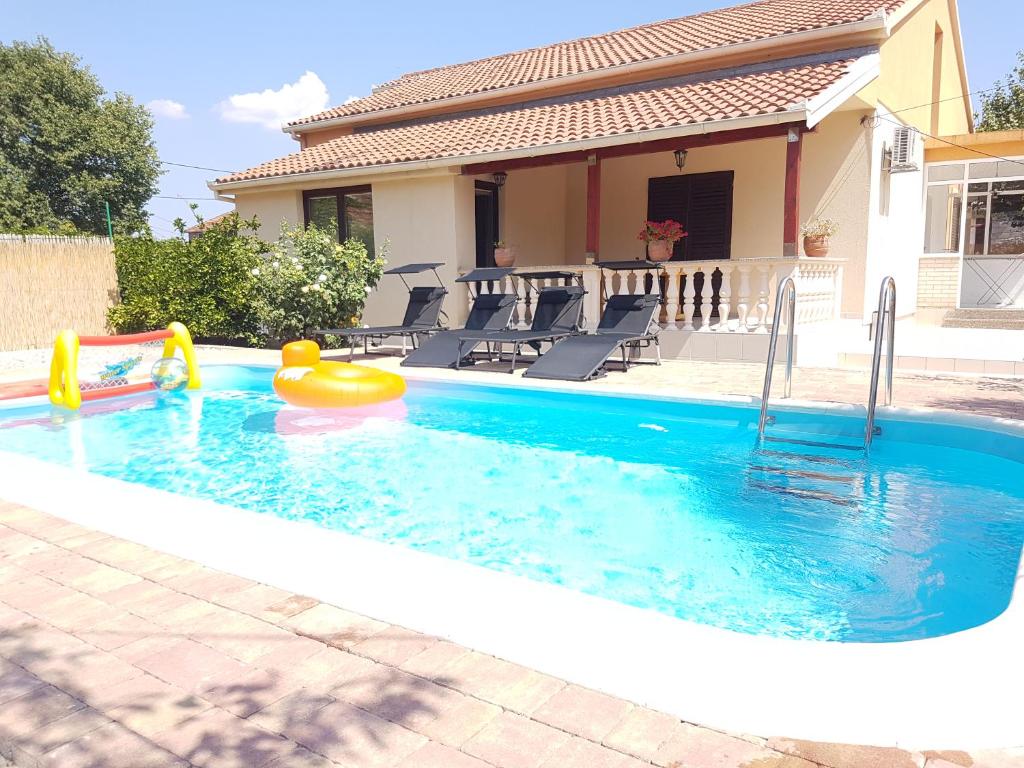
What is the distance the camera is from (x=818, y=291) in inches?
420

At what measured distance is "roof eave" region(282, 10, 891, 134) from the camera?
11133mm

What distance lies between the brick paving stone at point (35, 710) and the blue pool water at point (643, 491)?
2.59 metres

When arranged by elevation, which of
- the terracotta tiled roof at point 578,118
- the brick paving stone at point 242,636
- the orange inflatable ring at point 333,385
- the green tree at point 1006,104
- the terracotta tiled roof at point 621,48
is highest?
the green tree at point 1006,104

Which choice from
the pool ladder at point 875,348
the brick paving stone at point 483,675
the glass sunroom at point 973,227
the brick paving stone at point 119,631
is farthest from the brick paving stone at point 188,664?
the glass sunroom at point 973,227

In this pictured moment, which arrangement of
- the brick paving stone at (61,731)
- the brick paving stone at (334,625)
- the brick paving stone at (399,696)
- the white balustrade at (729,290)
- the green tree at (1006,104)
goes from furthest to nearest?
the green tree at (1006,104) < the white balustrade at (729,290) < the brick paving stone at (334,625) < the brick paving stone at (399,696) < the brick paving stone at (61,731)

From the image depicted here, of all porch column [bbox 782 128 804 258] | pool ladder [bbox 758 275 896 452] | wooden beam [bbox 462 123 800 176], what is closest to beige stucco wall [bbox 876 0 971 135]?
wooden beam [bbox 462 123 800 176]

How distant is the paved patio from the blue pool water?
180 cm

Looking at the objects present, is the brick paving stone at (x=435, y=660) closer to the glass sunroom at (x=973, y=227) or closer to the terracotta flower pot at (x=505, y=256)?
the terracotta flower pot at (x=505, y=256)

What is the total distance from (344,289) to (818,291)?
782 centimetres

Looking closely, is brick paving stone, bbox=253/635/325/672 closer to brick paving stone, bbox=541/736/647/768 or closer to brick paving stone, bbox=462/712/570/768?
brick paving stone, bbox=462/712/570/768

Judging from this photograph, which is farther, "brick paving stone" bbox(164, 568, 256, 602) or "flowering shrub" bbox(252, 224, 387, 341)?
"flowering shrub" bbox(252, 224, 387, 341)

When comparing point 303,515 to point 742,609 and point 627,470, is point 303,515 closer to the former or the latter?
point 627,470

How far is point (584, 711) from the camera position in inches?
84.5

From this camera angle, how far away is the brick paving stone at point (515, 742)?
1922mm
